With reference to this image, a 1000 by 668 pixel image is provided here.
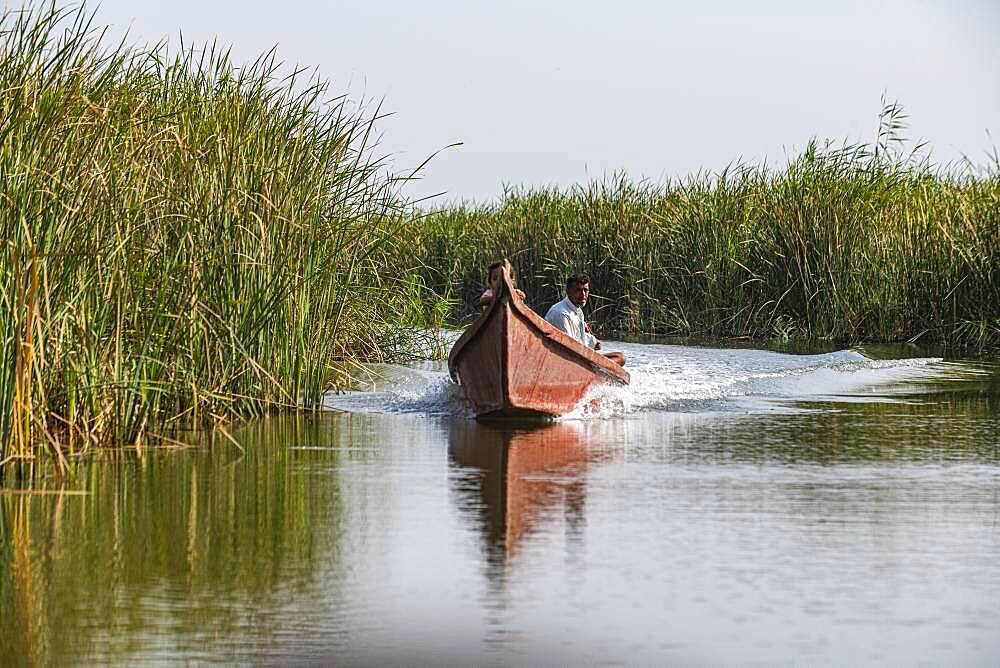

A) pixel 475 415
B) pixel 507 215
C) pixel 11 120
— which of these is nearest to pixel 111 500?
pixel 11 120

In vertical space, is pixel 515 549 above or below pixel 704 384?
below

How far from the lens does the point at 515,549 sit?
7.02 meters

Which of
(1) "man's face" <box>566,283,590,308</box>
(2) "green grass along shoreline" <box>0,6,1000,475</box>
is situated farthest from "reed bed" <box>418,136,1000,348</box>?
(1) "man's face" <box>566,283,590,308</box>

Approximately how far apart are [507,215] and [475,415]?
49.1ft

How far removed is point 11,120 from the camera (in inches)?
346

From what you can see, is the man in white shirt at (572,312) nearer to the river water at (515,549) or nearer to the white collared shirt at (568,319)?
the white collared shirt at (568,319)

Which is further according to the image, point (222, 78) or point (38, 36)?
point (222, 78)

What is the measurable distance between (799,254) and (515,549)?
1717 cm

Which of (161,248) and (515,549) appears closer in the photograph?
(515,549)

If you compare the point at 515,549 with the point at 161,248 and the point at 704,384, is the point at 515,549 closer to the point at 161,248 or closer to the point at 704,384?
the point at 161,248

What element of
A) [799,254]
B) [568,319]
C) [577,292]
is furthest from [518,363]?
[799,254]

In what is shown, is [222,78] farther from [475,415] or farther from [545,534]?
[545,534]

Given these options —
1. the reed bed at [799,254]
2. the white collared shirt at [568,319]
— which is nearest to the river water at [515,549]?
the white collared shirt at [568,319]

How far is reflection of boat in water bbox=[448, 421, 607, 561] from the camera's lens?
7757mm
